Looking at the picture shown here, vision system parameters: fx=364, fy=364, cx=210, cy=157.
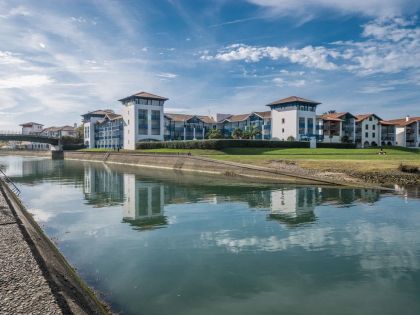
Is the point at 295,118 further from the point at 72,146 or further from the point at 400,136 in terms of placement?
the point at 72,146

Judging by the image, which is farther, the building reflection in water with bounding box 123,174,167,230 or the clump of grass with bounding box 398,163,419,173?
Answer: the clump of grass with bounding box 398,163,419,173

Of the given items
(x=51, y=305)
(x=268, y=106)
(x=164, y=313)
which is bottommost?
(x=164, y=313)

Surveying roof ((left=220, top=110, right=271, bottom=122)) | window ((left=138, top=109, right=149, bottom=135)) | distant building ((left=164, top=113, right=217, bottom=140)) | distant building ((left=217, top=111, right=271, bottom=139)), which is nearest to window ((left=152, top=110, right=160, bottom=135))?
window ((left=138, top=109, right=149, bottom=135))

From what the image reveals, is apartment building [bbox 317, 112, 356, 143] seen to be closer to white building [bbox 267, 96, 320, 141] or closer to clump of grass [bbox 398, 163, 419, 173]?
white building [bbox 267, 96, 320, 141]

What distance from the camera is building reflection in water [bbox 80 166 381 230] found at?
23078mm

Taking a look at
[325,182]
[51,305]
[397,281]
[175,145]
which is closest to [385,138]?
[175,145]

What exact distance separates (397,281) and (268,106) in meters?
101

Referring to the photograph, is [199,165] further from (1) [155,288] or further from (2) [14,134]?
(2) [14,134]

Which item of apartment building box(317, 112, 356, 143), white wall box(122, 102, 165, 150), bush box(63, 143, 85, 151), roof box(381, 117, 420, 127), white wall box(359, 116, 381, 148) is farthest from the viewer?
bush box(63, 143, 85, 151)

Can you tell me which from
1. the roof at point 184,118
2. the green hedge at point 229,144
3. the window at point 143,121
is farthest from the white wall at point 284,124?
the window at point 143,121

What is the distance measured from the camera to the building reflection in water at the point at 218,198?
23078 millimetres

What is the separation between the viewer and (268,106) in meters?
111

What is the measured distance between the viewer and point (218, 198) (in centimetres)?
3103

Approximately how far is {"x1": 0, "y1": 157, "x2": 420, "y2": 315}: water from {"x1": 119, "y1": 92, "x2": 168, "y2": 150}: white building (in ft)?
275
